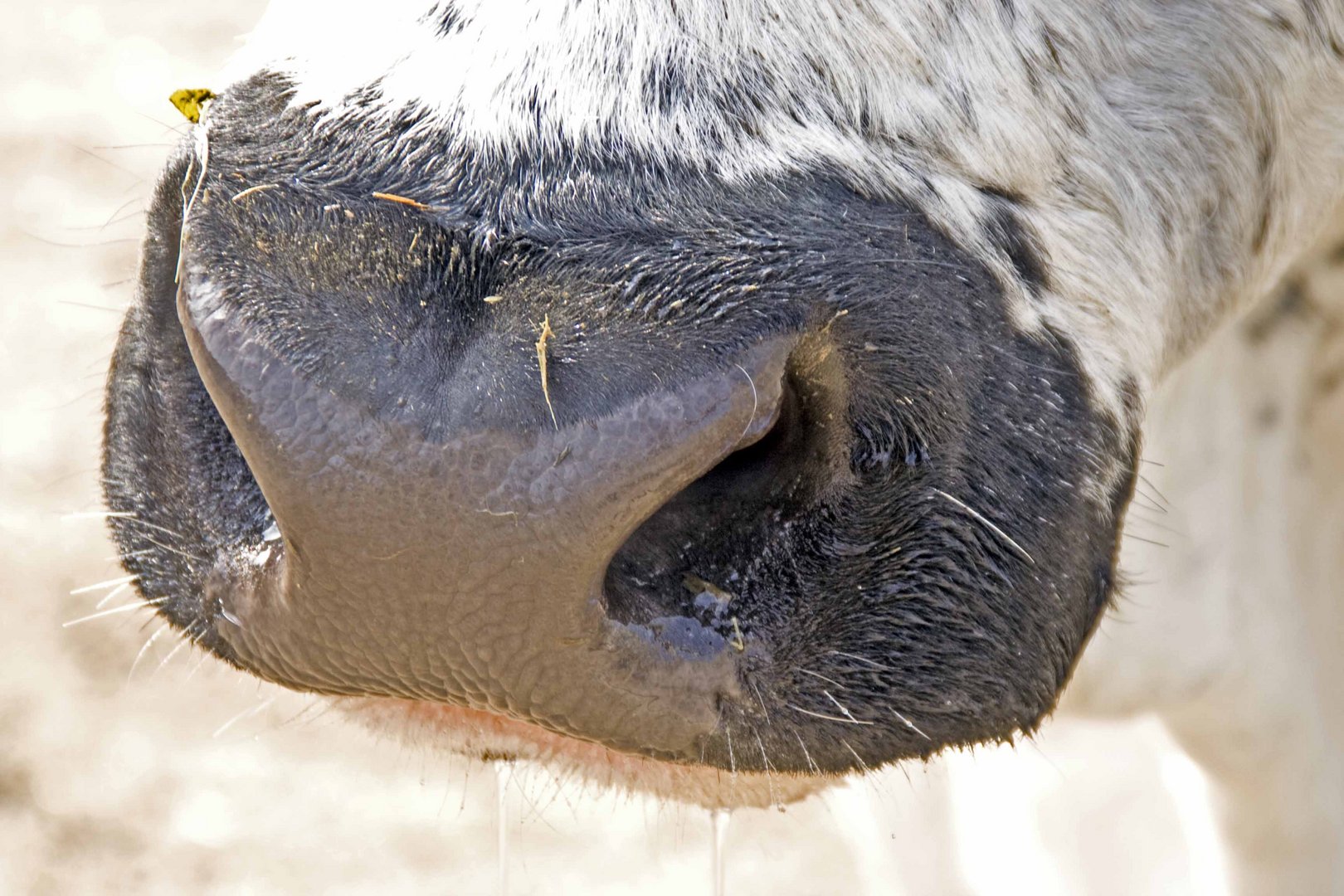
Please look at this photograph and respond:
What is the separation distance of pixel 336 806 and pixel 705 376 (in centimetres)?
261

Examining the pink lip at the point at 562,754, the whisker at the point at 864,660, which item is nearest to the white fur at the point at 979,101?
the whisker at the point at 864,660

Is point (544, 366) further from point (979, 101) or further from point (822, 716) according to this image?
point (979, 101)

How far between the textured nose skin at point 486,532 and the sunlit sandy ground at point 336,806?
1.64m

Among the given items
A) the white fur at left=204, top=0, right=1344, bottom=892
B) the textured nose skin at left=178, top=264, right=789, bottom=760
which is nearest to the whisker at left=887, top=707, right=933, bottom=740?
the textured nose skin at left=178, top=264, right=789, bottom=760

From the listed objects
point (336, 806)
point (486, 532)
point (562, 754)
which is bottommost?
point (336, 806)

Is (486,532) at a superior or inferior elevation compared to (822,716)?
superior

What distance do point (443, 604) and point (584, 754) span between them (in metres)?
0.33

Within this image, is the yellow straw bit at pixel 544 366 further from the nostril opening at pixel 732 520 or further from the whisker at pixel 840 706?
the whisker at pixel 840 706

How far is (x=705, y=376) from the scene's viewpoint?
104 centimetres

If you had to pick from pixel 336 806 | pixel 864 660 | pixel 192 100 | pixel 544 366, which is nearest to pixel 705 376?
pixel 544 366

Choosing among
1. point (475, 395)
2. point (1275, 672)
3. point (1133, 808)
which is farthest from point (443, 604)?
point (1133, 808)

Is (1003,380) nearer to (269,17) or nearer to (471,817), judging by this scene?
(269,17)

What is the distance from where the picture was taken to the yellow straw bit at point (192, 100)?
129 cm

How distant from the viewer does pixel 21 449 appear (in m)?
3.97
